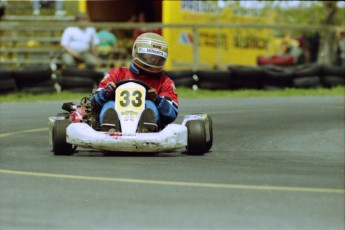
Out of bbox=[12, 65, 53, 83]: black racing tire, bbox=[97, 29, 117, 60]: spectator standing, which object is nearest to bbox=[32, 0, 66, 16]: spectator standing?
bbox=[97, 29, 117, 60]: spectator standing

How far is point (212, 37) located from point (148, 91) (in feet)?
42.1

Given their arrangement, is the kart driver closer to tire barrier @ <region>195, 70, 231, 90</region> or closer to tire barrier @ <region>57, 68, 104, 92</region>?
tire barrier @ <region>57, 68, 104, 92</region>

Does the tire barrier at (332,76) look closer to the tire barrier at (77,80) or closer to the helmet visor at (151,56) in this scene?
the tire barrier at (77,80)

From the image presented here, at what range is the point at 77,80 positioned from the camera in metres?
17.9

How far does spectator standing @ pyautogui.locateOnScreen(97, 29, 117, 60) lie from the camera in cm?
2133

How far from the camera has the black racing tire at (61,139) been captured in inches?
348

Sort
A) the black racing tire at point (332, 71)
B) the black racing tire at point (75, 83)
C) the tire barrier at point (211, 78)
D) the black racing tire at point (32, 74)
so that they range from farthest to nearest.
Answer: the black racing tire at point (332, 71)
the black racing tire at point (75, 83)
the tire barrier at point (211, 78)
the black racing tire at point (32, 74)

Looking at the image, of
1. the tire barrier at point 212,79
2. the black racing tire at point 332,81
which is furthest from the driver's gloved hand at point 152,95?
the black racing tire at point 332,81

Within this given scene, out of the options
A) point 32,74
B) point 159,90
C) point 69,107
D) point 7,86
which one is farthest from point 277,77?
point 159,90

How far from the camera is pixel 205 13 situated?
23.6m

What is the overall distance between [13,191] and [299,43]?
27482 millimetres

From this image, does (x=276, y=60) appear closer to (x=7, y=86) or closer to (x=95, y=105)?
(x=7, y=86)

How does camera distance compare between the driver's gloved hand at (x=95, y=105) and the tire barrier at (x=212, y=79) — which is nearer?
the driver's gloved hand at (x=95, y=105)

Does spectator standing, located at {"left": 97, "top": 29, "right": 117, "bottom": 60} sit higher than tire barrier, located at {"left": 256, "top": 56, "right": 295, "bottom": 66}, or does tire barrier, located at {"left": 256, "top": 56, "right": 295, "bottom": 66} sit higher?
spectator standing, located at {"left": 97, "top": 29, "right": 117, "bottom": 60}
